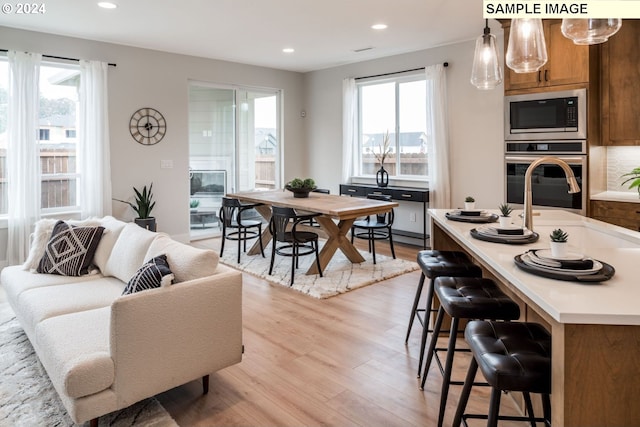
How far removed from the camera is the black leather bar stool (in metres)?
1.39

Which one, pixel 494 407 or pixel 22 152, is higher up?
pixel 22 152

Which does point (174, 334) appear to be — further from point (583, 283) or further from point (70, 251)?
point (583, 283)

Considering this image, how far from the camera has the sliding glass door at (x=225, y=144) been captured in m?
6.88

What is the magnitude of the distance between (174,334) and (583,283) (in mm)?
1786

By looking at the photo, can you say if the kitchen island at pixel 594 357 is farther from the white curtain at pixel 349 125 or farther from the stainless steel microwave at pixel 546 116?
the white curtain at pixel 349 125

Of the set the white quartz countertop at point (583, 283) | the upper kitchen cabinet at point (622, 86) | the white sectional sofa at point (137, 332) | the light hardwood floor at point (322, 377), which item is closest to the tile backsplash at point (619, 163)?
the upper kitchen cabinet at point (622, 86)

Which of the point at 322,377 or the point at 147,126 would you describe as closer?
the point at 322,377

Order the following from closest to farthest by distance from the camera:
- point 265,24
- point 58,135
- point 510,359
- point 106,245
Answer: point 510,359 → point 106,245 → point 265,24 → point 58,135

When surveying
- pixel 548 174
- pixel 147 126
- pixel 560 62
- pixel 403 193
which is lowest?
pixel 403 193

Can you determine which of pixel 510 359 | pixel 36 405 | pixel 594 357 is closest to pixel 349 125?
pixel 36 405

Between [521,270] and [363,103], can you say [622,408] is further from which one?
[363,103]

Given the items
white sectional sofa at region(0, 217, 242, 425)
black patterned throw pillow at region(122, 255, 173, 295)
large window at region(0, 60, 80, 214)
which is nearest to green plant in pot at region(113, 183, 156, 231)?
large window at region(0, 60, 80, 214)

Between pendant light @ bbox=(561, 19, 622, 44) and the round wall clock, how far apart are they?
5411 mm

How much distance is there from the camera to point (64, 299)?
2.75 meters
